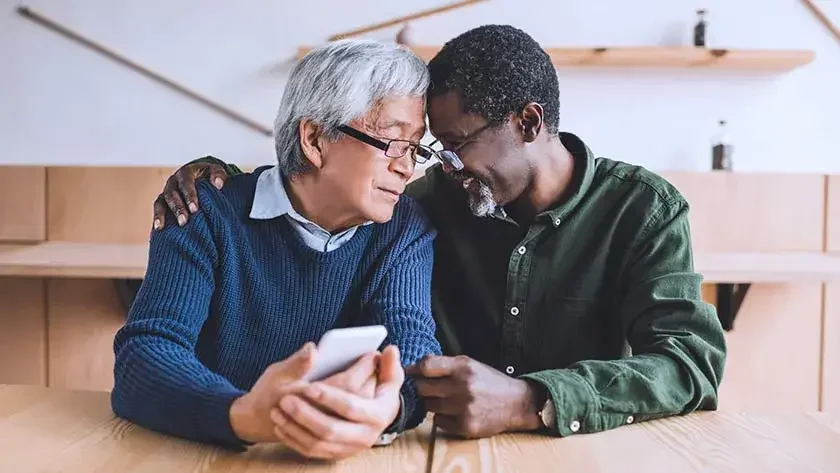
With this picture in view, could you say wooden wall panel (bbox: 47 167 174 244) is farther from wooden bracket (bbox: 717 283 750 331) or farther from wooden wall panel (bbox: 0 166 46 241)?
wooden bracket (bbox: 717 283 750 331)

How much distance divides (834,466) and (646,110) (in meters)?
2.48

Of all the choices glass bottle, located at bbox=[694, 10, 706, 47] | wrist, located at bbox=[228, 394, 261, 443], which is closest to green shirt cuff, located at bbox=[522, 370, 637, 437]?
wrist, located at bbox=[228, 394, 261, 443]

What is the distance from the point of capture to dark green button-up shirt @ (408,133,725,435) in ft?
4.23

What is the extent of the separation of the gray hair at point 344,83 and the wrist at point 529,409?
55 centimetres

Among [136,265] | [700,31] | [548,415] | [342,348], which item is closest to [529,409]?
[548,415]

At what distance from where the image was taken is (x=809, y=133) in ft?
10.7

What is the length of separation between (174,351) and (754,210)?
2.67 meters

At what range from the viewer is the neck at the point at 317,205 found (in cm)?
136

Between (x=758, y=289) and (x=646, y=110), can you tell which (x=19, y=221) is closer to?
(x=646, y=110)

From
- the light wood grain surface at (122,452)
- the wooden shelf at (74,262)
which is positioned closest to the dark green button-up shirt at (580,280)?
the light wood grain surface at (122,452)

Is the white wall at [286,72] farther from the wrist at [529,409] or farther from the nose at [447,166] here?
the wrist at [529,409]

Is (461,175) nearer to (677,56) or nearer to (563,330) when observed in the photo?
(563,330)

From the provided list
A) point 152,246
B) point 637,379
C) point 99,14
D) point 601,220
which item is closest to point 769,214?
point 601,220

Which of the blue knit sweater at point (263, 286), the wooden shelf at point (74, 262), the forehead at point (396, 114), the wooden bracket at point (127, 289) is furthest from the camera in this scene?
the wooden bracket at point (127, 289)
